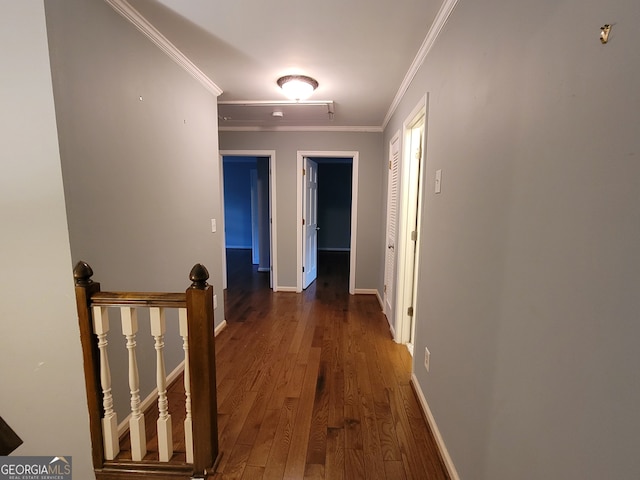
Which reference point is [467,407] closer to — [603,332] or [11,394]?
[603,332]

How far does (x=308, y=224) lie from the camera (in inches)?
171

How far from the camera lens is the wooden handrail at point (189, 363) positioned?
124cm

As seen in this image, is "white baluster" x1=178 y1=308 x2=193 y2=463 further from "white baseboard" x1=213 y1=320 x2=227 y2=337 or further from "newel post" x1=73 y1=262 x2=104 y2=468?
"white baseboard" x1=213 y1=320 x2=227 y2=337

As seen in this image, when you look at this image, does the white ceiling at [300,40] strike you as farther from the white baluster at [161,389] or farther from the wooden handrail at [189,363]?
the white baluster at [161,389]

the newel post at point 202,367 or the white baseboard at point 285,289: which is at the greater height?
the newel post at point 202,367

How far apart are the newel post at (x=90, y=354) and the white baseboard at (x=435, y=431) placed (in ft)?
5.53

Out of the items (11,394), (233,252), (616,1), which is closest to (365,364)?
(11,394)

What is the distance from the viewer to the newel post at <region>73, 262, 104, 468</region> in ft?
4.09

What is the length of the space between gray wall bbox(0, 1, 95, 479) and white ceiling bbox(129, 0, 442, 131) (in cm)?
71

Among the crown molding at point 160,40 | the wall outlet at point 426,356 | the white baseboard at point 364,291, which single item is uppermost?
the crown molding at point 160,40

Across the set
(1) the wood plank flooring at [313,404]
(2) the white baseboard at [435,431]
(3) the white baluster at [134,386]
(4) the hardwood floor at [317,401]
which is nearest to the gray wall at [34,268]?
(3) the white baluster at [134,386]

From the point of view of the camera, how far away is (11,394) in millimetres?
1344

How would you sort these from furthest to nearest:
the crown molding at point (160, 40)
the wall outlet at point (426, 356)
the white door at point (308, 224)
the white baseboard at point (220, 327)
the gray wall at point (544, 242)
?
the white door at point (308, 224) → the white baseboard at point (220, 327) → the wall outlet at point (426, 356) → the crown molding at point (160, 40) → the gray wall at point (544, 242)

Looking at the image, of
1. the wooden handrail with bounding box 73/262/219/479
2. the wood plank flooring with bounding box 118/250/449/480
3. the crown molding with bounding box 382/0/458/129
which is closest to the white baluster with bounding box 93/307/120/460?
the wooden handrail with bounding box 73/262/219/479
